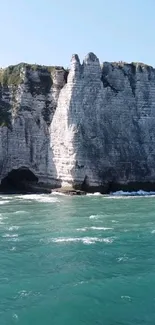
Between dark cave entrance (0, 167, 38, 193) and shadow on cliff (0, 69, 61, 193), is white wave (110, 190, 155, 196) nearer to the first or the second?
shadow on cliff (0, 69, 61, 193)

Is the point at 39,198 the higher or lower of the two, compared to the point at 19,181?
lower

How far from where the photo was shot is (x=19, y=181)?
74688 mm

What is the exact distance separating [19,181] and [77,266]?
46066 millimetres

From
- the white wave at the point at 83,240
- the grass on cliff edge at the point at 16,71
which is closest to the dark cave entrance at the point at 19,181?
the grass on cliff edge at the point at 16,71

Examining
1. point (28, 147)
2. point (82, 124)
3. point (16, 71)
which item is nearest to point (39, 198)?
point (28, 147)

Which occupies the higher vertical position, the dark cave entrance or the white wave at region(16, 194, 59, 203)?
the dark cave entrance

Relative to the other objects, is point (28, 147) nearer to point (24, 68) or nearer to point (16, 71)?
point (24, 68)

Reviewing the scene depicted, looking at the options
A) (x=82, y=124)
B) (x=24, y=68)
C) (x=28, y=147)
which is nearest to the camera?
(x=82, y=124)

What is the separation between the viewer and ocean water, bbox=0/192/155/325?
22.7 meters

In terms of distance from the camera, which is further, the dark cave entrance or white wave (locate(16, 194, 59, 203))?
the dark cave entrance

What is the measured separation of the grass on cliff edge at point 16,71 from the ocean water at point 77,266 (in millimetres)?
30092

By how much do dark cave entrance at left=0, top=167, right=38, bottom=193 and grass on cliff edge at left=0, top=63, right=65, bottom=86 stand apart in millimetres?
14124

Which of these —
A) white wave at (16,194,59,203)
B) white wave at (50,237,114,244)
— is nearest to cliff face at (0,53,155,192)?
white wave at (16,194,59,203)

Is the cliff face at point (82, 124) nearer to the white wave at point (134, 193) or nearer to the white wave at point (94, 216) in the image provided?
the white wave at point (134, 193)
